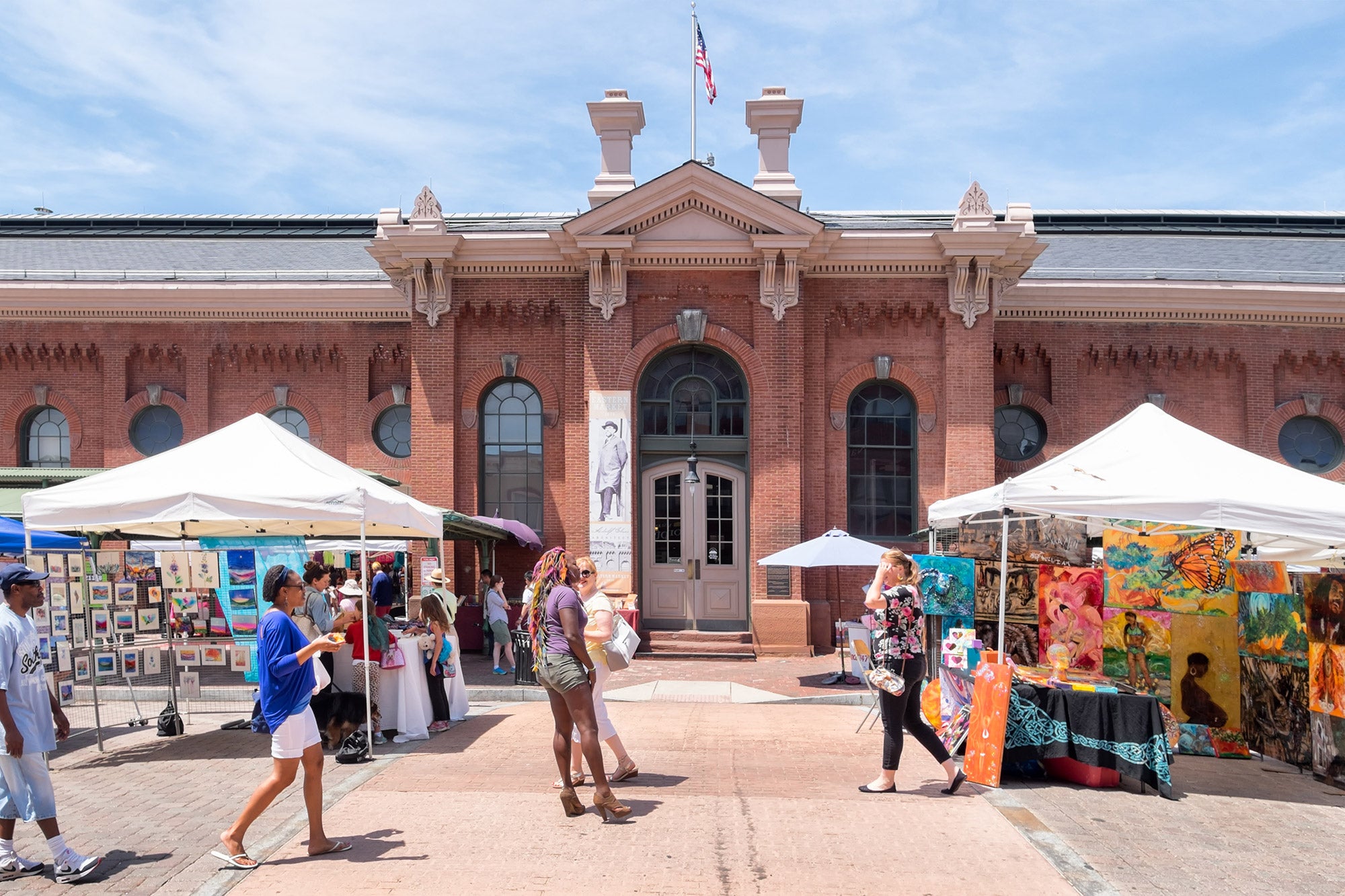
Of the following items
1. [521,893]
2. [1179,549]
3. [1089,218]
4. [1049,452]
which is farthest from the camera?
[1089,218]

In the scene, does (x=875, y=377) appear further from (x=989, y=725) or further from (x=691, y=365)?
(x=989, y=725)

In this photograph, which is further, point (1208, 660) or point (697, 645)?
point (697, 645)

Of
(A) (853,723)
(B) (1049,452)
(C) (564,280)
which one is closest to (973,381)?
(B) (1049,452)

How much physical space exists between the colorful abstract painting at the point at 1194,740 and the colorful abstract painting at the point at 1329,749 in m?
1.05

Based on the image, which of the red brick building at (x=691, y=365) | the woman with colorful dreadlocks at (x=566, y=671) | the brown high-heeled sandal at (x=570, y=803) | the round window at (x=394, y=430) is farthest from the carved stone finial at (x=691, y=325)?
the brown high-heeled sandal at (x=570, y=803)

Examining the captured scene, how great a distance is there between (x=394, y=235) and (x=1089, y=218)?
16.9 metres

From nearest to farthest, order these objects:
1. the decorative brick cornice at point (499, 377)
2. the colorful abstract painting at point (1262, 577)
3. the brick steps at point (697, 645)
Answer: the colorful abstract painting at point (1262, 577), the brick steps at point (697, 645), the decorative brick cornice at point (499, 377)

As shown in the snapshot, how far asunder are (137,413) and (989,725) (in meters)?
18.3

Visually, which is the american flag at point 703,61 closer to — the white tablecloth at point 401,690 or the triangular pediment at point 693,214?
the triangular pediment at point 693,214

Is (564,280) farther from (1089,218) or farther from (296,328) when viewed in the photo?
(1089,218)

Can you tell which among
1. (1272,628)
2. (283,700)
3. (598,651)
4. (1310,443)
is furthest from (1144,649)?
(1310,443)

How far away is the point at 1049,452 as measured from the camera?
2039cm

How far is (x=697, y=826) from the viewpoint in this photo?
7387 millimetres

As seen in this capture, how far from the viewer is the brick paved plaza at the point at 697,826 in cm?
640
